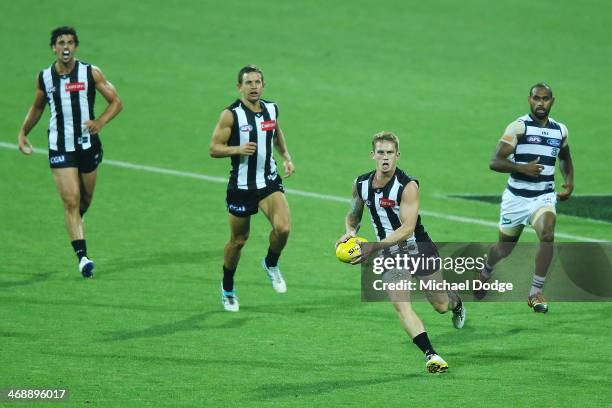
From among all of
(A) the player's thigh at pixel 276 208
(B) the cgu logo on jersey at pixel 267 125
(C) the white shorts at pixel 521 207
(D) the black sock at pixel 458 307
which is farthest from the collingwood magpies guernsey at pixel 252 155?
(C) the white shorts at pixel 521 207

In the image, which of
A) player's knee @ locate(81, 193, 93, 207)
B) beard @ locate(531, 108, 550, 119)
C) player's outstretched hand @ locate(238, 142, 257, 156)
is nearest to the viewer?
player's outstretched hand @ locate(238, 142, 257, 156)

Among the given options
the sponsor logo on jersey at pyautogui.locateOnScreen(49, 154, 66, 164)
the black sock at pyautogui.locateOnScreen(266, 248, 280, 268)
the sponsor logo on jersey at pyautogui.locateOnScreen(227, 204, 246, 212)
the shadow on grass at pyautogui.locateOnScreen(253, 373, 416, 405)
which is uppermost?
the sponsor logo on jersey at pyautogui.locateOnScreen(49, 154, 66, 164)

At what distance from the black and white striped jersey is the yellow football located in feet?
1.54

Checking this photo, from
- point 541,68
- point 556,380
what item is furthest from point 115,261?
point 541,68

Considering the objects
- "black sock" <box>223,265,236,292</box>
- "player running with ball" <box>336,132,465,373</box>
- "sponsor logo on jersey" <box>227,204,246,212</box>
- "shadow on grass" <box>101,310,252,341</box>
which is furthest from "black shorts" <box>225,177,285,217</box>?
"player running with ball" <box>336,132,465,373</box>

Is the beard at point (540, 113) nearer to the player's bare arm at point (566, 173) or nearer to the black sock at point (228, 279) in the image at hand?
the player's bare arm at point (566, 173)

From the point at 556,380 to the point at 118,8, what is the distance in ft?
75.0

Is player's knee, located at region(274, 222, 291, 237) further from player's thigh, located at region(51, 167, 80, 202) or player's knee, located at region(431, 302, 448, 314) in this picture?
player's thigh, located at region(51, 167, 80, 202)

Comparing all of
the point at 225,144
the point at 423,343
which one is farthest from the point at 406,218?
the point at 225,144

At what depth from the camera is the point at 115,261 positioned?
15445mm

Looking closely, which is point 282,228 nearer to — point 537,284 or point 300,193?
point 537,284

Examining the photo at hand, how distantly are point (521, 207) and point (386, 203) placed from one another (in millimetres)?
2528

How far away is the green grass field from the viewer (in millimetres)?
10875

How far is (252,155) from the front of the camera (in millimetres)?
12938
